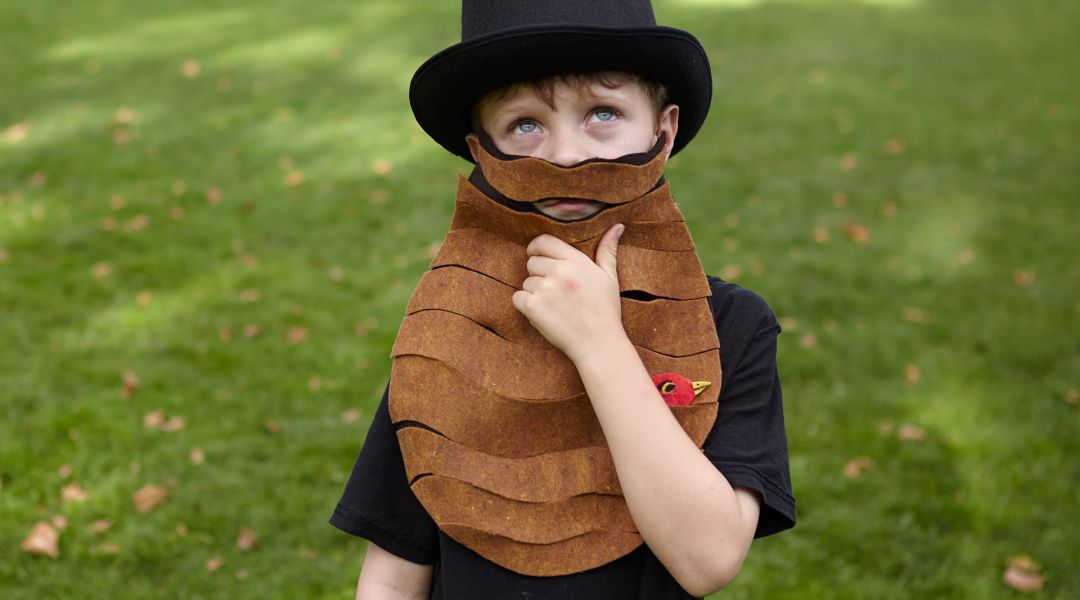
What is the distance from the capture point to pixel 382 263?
6.36 meters

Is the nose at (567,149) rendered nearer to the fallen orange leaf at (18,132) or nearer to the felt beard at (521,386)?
the felt beard at (521,386)

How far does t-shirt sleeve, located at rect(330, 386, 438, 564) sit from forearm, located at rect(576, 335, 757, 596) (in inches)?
17.1

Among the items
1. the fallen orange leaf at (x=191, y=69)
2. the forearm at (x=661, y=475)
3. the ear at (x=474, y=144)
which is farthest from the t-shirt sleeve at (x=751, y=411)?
the fallen orange leaf at (x=191, y=69)

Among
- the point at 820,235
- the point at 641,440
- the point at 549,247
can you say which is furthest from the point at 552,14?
the point at 820,235

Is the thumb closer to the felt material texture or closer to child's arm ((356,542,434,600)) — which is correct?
the felt material texture

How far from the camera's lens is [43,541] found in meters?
3.86

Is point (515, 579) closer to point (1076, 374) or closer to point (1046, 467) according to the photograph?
point (1046, 467)

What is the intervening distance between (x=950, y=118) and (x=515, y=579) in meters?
8.69

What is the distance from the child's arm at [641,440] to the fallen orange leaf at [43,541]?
9.90ft

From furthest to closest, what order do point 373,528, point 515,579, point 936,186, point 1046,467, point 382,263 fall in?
point 936,186 < point 382,263 < point 1046,467 < point 373,528 < point 515,579

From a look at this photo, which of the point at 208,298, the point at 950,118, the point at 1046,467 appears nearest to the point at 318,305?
the point at 208,298

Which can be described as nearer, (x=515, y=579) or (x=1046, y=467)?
(x=515, y=579)

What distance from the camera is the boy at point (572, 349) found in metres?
1.53

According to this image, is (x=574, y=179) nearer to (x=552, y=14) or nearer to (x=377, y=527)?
(x=552, y=14)
